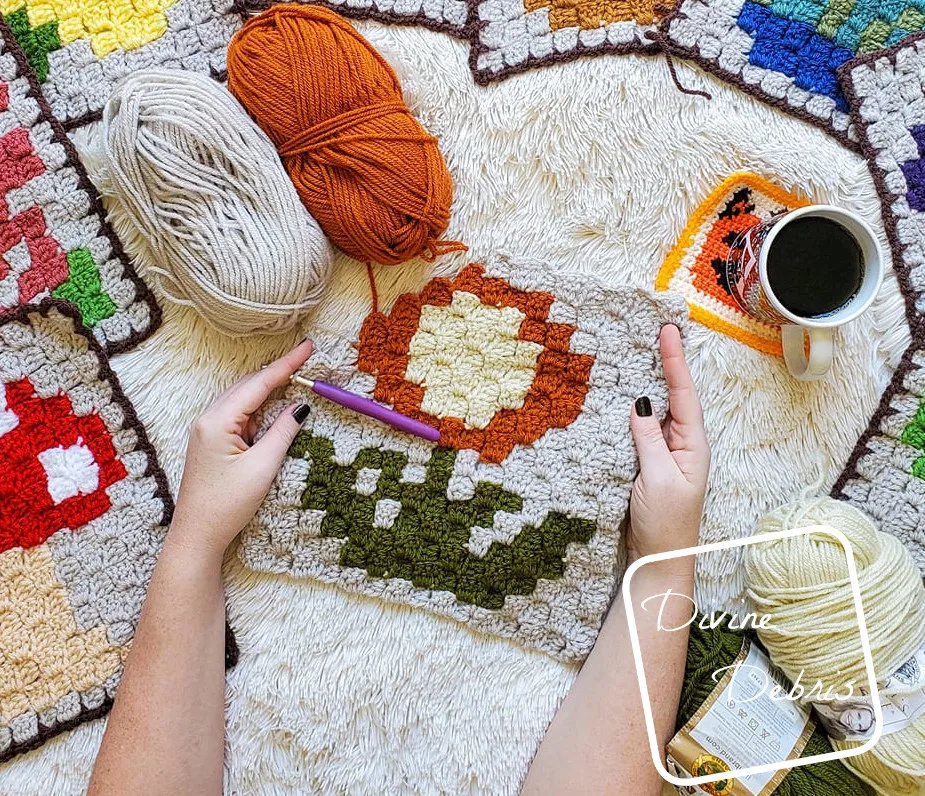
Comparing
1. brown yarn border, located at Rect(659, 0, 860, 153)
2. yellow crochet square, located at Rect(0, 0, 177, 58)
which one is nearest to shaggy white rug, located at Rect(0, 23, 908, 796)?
brown yarn border, located at Rect(659, 0, 860, 153)

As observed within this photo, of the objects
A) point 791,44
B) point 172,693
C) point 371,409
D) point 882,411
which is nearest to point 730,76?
point 791,44

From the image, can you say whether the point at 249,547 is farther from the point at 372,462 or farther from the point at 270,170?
the point at 270,170

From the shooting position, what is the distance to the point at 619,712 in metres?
0.85

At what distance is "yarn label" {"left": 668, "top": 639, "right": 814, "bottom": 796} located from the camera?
2.73 feet

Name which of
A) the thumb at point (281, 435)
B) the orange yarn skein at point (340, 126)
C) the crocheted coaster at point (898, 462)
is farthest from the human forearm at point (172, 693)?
the crocheted coaster at point (898, 462)

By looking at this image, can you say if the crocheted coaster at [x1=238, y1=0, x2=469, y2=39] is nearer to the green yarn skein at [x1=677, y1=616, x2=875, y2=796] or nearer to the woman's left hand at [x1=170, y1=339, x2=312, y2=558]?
the woman's left hand at [x1=170, y1=339, x2=312, y2=558]

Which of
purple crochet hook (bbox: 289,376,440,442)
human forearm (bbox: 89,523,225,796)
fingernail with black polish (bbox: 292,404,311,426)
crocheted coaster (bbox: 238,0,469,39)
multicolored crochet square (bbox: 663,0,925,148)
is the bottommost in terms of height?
human forearm (bbox: 89,523,225,796)

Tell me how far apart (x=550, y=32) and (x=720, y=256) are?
0.31 m

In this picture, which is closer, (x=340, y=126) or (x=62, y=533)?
(x=340, y=126)

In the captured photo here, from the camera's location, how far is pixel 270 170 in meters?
0.82

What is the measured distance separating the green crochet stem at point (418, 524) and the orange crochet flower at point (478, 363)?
5 centimetres

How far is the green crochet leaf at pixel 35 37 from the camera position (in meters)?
0.93

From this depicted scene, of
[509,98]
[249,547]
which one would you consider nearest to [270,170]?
[509,98]
